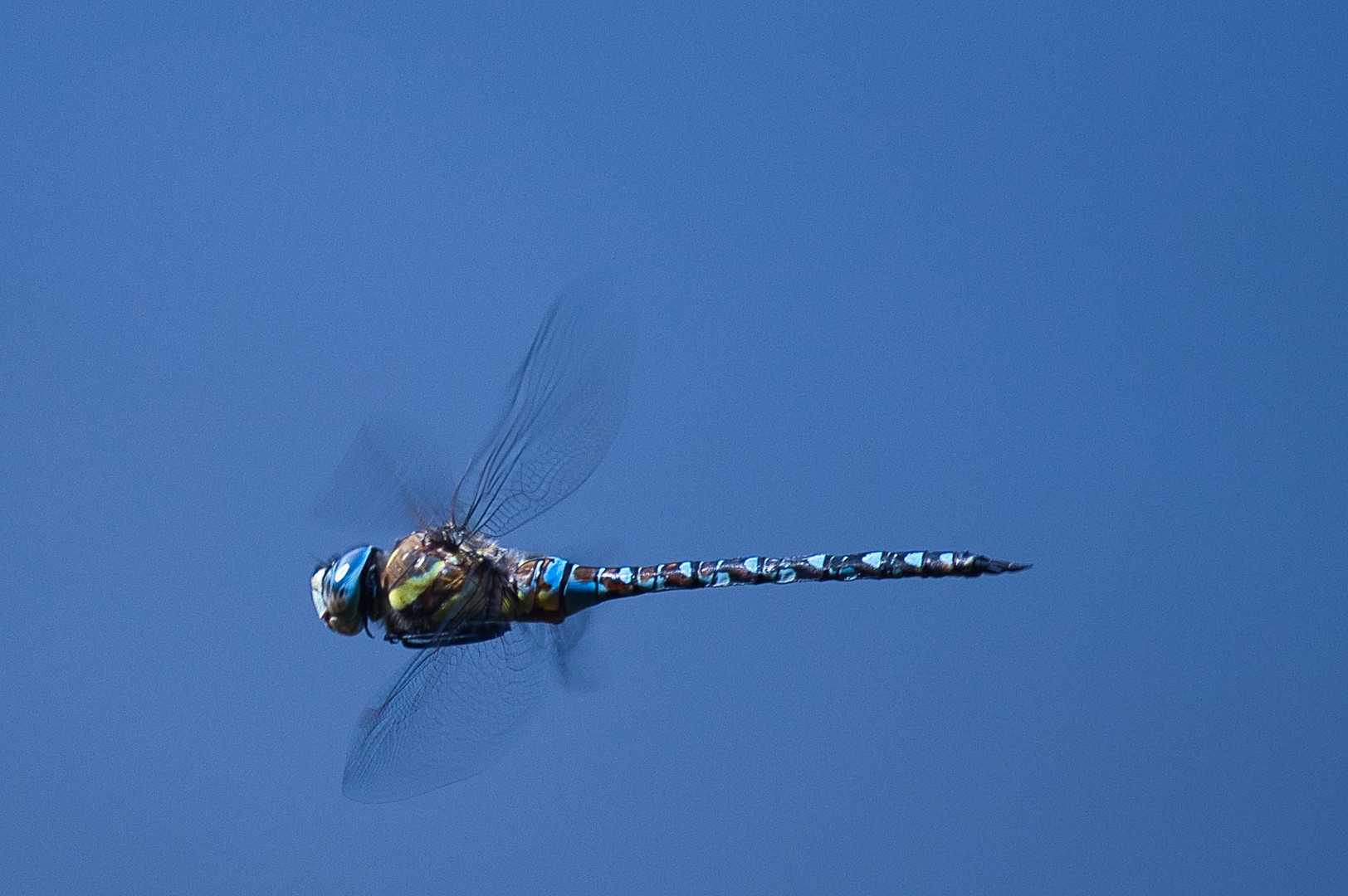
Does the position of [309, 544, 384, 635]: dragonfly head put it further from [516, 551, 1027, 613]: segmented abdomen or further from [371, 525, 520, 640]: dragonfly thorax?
[516, 551, 1027, 613]: segmented abdomen

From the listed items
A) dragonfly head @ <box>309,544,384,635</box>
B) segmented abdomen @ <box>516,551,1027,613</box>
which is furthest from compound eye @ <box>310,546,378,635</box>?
segmented abdomen @ <box>516,551,1027,613</box>

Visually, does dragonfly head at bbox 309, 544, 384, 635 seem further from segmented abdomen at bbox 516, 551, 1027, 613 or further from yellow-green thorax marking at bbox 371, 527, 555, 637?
segmented abdomen at bbox 516, 551, 1027, 613

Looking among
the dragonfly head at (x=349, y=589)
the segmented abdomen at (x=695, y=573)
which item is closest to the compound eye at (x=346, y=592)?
the dragonfly head at (x=349, y=589)

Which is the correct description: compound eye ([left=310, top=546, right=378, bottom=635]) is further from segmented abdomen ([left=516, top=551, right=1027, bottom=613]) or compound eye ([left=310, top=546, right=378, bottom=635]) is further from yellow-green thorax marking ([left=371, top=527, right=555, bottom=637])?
segmented abdomen ([left=516, top=551, right=1027, bottom=613])

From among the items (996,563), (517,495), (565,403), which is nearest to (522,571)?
(517,495)

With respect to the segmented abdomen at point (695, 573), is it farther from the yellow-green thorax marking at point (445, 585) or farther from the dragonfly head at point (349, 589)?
the dragonfly head at point (349, 589)
